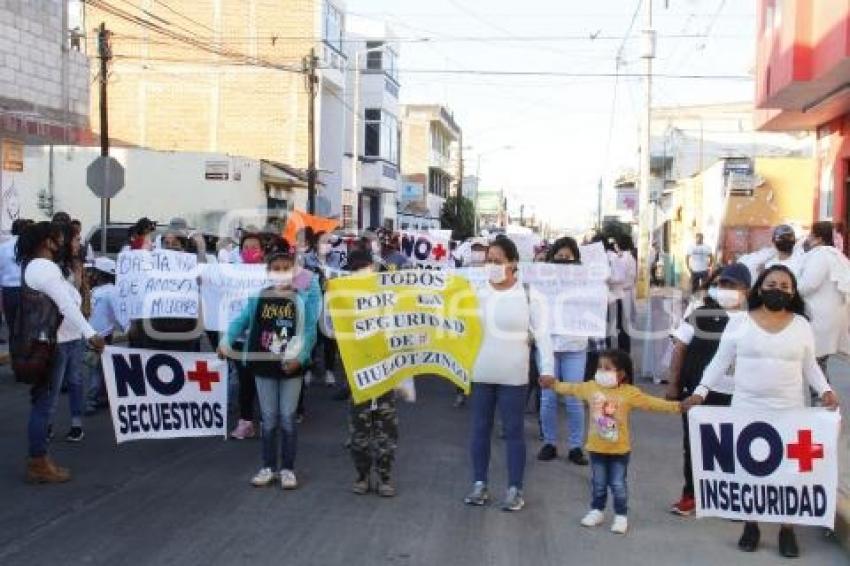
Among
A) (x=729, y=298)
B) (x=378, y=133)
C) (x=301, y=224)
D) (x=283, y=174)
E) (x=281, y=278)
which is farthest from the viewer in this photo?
(x=378, y=133)

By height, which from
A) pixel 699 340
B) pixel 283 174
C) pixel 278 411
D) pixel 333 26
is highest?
pixel 333 26

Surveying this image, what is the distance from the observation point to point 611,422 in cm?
695

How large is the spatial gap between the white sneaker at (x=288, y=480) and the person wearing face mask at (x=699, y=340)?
8.77 feet

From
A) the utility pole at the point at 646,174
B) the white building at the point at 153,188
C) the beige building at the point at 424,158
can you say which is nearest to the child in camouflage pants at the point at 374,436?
the utility pole at the point at 646,174

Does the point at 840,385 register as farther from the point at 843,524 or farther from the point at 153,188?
the point at 153,188

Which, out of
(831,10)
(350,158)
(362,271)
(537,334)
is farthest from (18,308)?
(350,158)

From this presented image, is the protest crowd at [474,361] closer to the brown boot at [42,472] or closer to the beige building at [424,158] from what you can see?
the brown boot at [42,472]

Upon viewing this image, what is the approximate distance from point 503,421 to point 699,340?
1439 mm

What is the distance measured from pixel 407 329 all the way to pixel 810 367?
270 centimetres

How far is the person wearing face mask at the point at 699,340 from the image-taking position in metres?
7.26

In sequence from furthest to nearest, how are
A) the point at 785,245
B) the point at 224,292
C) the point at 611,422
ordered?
the point at 224,292, the point at 785,245, the point at 611,422

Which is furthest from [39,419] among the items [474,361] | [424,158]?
[424,158]

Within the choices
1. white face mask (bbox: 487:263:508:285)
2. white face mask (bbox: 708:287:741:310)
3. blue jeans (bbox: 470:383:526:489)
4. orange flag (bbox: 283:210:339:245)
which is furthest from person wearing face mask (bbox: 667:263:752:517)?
orange flag (bbox: 283:210:339:245)

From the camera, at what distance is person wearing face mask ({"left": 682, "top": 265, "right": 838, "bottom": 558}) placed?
646cm
